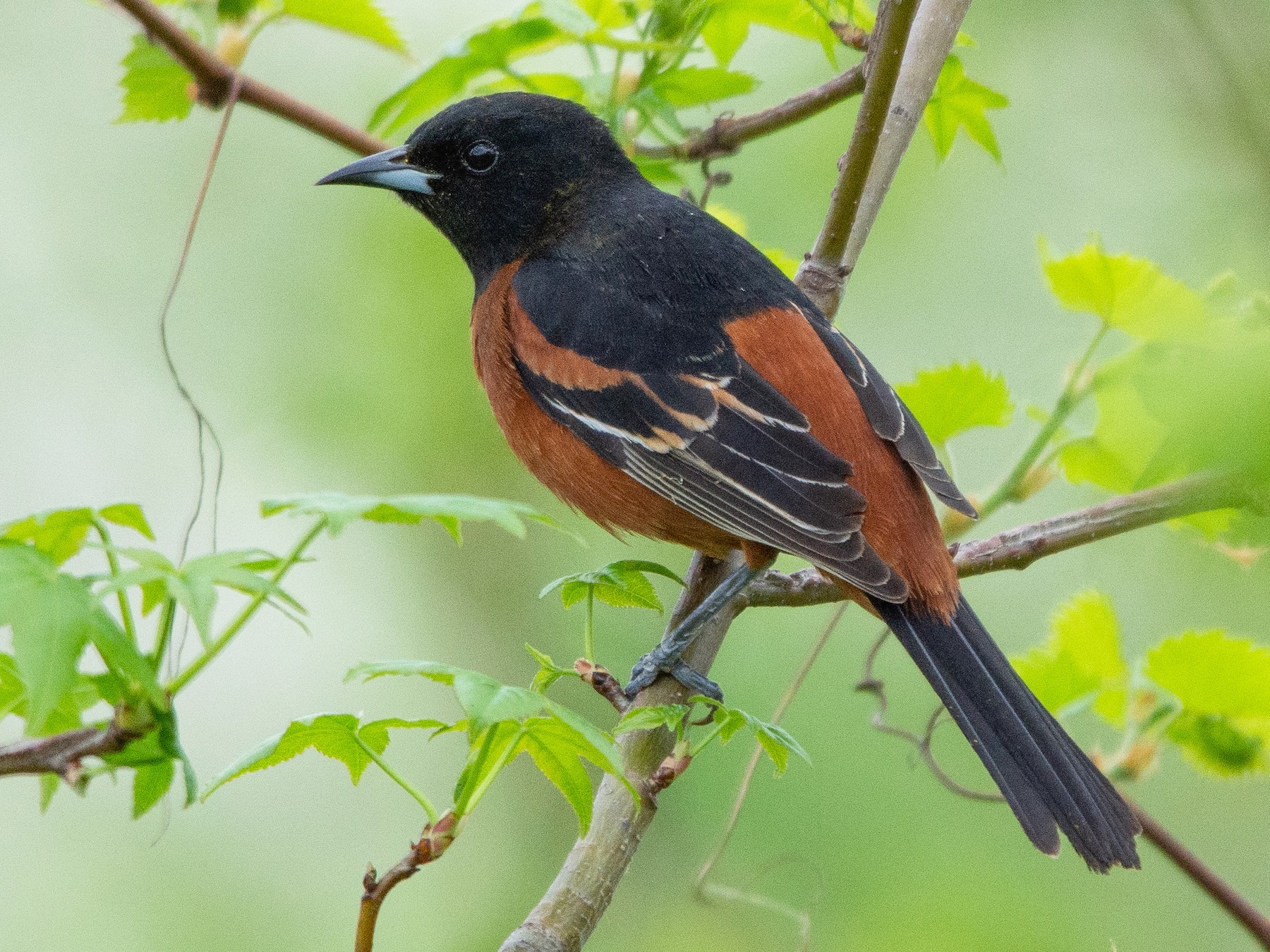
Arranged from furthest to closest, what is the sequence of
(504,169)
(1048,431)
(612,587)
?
(504,169)
(1048,431)
(612,587)

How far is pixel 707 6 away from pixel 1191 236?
4.88 feet

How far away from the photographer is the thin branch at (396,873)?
5.02 ft

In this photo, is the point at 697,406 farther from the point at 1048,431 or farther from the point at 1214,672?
the point at 1214,672

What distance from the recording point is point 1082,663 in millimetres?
2936

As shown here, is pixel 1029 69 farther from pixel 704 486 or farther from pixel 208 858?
pixel 208 858

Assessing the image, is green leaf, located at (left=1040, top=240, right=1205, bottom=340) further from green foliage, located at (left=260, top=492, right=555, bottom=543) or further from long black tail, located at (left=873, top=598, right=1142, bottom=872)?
green foliage, located at (left=260, top=492, right=555, bottom=543)

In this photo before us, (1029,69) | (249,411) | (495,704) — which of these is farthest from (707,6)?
(249,411)

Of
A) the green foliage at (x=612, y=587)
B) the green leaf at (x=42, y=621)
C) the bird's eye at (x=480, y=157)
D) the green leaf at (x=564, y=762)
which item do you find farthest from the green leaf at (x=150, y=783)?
the bird's eye at (x=480, y=157)

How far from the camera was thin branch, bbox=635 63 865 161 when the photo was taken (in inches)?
119

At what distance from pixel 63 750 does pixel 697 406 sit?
6.58 feet

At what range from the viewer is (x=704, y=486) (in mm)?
3100

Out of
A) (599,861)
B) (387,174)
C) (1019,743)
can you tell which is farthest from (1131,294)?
(387,174)

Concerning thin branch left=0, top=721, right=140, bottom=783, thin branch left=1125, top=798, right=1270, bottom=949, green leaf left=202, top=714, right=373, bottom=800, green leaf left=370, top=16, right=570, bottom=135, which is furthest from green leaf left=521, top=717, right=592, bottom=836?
green leaf left=370, top=16, right=570, bottom=135

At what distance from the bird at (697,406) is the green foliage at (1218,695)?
0.77 feet
